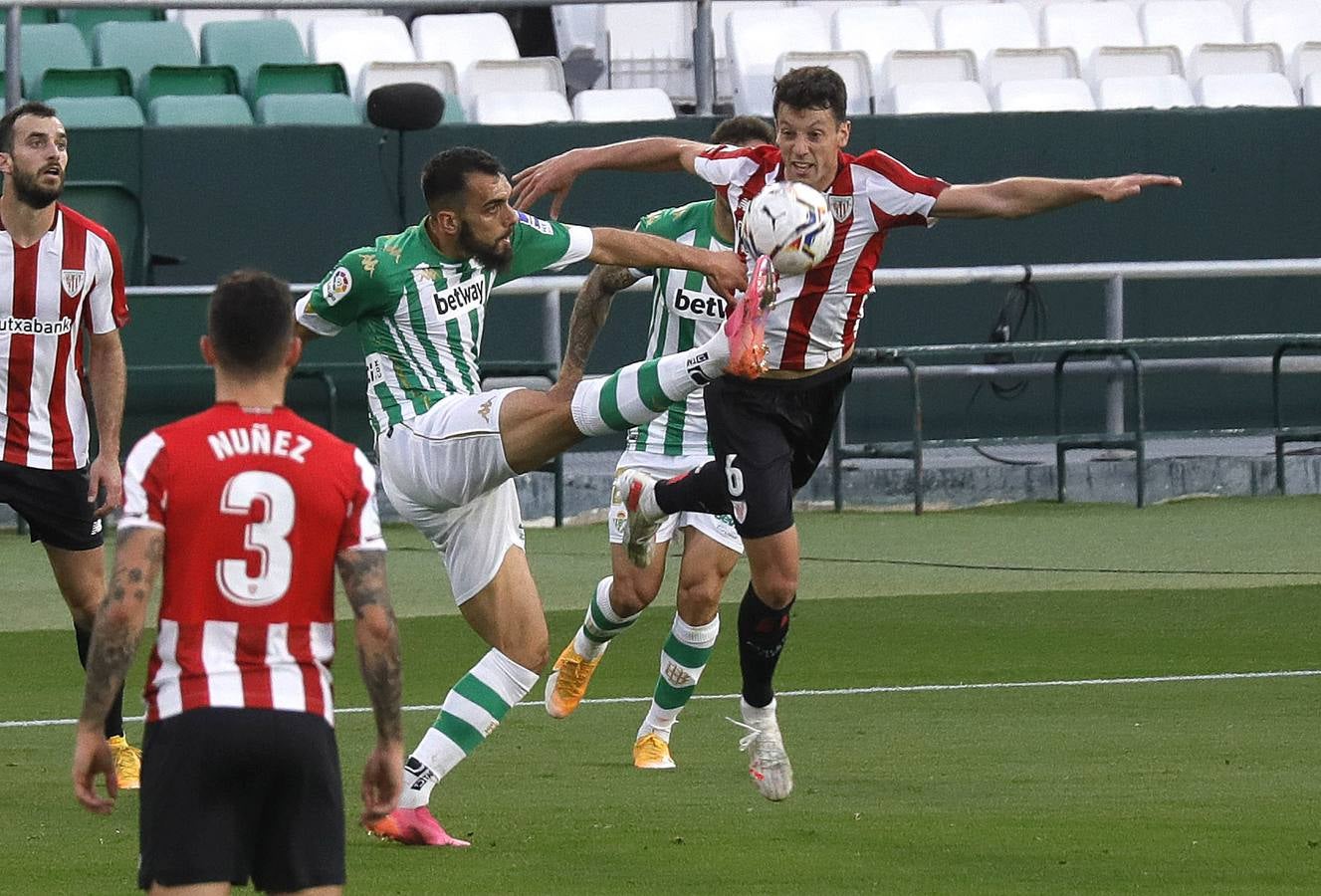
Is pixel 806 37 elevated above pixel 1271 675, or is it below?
above

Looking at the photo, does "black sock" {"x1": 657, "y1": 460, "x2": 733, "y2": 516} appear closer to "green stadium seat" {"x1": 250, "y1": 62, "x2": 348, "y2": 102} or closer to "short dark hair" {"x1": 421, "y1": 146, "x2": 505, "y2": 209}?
"short dark hair" {"x1": 421, "y1": 146, "x2": 505, "y2": 209}

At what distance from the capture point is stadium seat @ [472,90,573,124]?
1747cm

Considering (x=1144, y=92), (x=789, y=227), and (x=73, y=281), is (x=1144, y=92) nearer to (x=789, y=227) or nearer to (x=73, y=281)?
(x=789, y=227)

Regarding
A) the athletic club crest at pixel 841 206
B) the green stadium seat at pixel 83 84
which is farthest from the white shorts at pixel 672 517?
the green stadium seat at pixel 83 84

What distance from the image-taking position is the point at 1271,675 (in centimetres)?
985

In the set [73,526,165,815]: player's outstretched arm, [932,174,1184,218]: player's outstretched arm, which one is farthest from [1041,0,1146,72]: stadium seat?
[73,526,165,815]: player's outstretched arm

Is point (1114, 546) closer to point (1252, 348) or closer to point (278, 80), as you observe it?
point (1252, 348)

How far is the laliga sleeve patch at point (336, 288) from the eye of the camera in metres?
7.34

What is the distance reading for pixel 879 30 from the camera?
1919 centimetres

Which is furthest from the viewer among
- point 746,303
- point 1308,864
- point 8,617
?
point 8,617

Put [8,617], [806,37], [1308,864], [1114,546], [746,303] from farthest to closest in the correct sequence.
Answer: [806,37]
[1114,546]
[8,617]
[746,303]
[1308,864]

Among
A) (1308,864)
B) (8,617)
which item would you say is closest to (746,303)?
(1308,864)

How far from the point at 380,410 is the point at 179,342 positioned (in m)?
7.88

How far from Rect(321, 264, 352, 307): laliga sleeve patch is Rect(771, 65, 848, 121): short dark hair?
1543 millimetres
